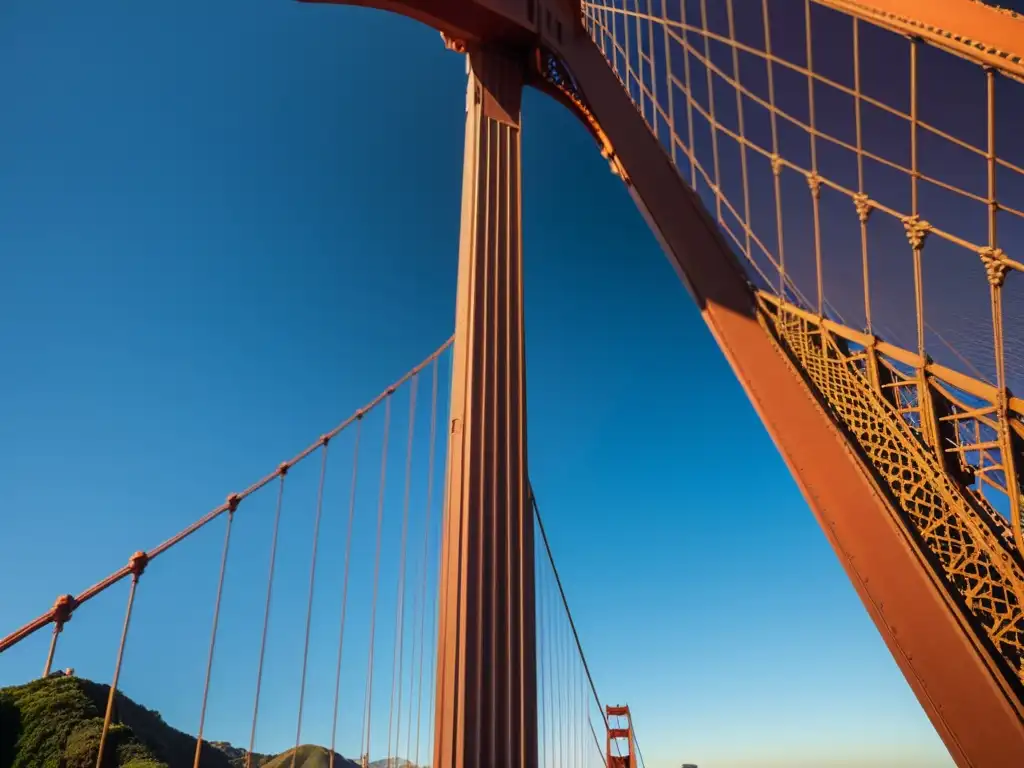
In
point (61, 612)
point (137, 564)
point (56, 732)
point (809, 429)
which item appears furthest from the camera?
point (56, 732)

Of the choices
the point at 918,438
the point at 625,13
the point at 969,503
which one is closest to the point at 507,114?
the point at 625,13

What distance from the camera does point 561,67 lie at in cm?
389

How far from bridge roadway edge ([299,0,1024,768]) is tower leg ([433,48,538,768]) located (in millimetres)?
790

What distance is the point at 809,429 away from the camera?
2.98m

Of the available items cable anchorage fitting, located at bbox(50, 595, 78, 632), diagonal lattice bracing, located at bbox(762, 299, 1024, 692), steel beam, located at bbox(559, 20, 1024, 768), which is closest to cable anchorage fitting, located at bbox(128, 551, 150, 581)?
cable anchorage fitting, located at bbox(50, 595, 78, 632)

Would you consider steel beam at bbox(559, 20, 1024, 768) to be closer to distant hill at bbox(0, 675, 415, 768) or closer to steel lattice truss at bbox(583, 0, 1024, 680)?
steel lattice truss at bbox(583, 0, 1024, 680)

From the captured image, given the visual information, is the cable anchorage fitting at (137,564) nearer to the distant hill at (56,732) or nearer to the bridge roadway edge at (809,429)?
the bridge roadway edge at (809,429)

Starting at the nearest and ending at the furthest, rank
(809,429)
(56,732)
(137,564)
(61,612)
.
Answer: (61,612), (137,564), (809,429), (56,732)

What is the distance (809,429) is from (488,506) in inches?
62.1

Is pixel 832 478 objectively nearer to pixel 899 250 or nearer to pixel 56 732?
pixel 899 250

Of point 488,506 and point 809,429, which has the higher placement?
point 809,429

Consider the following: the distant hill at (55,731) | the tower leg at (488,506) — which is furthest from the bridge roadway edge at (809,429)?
the distant hill at (55,731)

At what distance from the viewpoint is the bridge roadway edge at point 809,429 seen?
2254mm

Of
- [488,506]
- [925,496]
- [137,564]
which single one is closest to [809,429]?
[925,496]
